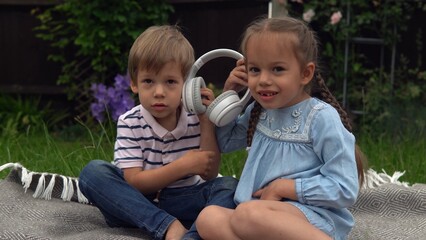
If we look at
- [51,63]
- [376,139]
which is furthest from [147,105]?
[51,63]

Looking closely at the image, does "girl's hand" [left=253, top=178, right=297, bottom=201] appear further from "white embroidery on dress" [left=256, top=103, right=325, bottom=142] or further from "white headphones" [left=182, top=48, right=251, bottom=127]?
"white headphones" [left=182, top=48, right=251, bottom=127]

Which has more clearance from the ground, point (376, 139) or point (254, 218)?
point (254, 218)

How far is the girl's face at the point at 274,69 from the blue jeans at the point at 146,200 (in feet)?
1.52

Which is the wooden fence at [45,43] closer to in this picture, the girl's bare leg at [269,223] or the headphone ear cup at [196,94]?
the headphone ear cup at [196,94]

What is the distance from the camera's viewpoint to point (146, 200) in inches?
127

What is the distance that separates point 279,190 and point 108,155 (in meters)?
1.77

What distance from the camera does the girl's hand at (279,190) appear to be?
9.51 feet

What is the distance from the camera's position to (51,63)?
263 inches

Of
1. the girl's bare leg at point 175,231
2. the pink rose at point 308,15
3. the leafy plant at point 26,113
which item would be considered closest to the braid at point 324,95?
the girl's bare leg at point 175,231

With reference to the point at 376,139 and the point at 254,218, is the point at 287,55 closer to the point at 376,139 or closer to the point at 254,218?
the point at 254,218

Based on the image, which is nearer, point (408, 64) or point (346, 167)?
point (346, 167)

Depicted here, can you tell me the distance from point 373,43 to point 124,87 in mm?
1697

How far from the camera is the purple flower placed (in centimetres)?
577

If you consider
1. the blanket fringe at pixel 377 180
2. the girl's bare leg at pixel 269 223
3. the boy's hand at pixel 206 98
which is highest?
A: the boy's hand at pixel 206 98
